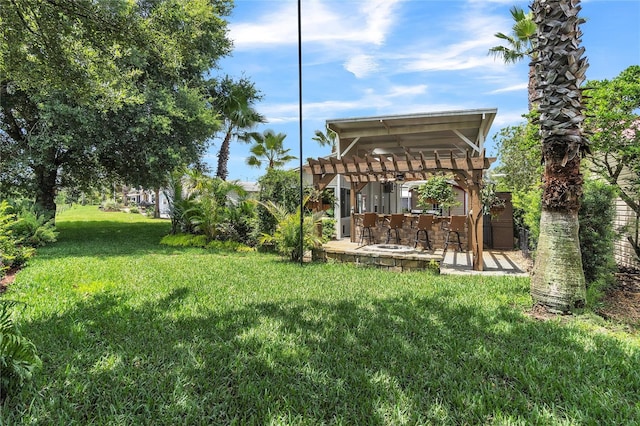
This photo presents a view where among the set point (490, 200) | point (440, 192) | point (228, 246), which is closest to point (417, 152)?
point (440, 192)

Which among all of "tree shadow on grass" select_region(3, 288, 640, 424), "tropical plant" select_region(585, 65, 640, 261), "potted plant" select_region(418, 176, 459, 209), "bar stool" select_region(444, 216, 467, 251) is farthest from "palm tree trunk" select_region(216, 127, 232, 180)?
"tropical plant" select_region(585, 65, 640, 261)

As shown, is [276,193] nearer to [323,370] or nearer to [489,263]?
[489,263]

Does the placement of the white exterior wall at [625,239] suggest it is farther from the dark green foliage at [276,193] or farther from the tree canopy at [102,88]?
the tree canopy at [102,88]

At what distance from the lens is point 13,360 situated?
94.9 inches

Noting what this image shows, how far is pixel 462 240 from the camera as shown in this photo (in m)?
10.5

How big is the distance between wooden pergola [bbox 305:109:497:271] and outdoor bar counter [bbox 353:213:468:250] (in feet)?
1.21

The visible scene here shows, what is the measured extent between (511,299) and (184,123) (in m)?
12.9

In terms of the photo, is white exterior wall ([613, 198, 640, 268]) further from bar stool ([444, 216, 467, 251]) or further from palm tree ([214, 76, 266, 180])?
palm tree ([214, 76, 266, 180])

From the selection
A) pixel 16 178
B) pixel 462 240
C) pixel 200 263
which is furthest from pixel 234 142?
pixel 462 240

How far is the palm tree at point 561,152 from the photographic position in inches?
173

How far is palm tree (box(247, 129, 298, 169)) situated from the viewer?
19984 millimetres

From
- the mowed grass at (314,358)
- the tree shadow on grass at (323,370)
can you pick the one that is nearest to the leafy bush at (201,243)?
the mowed grass at (314,358)

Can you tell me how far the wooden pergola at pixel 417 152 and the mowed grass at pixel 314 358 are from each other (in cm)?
309

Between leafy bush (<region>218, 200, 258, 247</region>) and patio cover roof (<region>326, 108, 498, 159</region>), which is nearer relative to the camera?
patio cover roof (<region>326, 108, 498, 159</region>)
